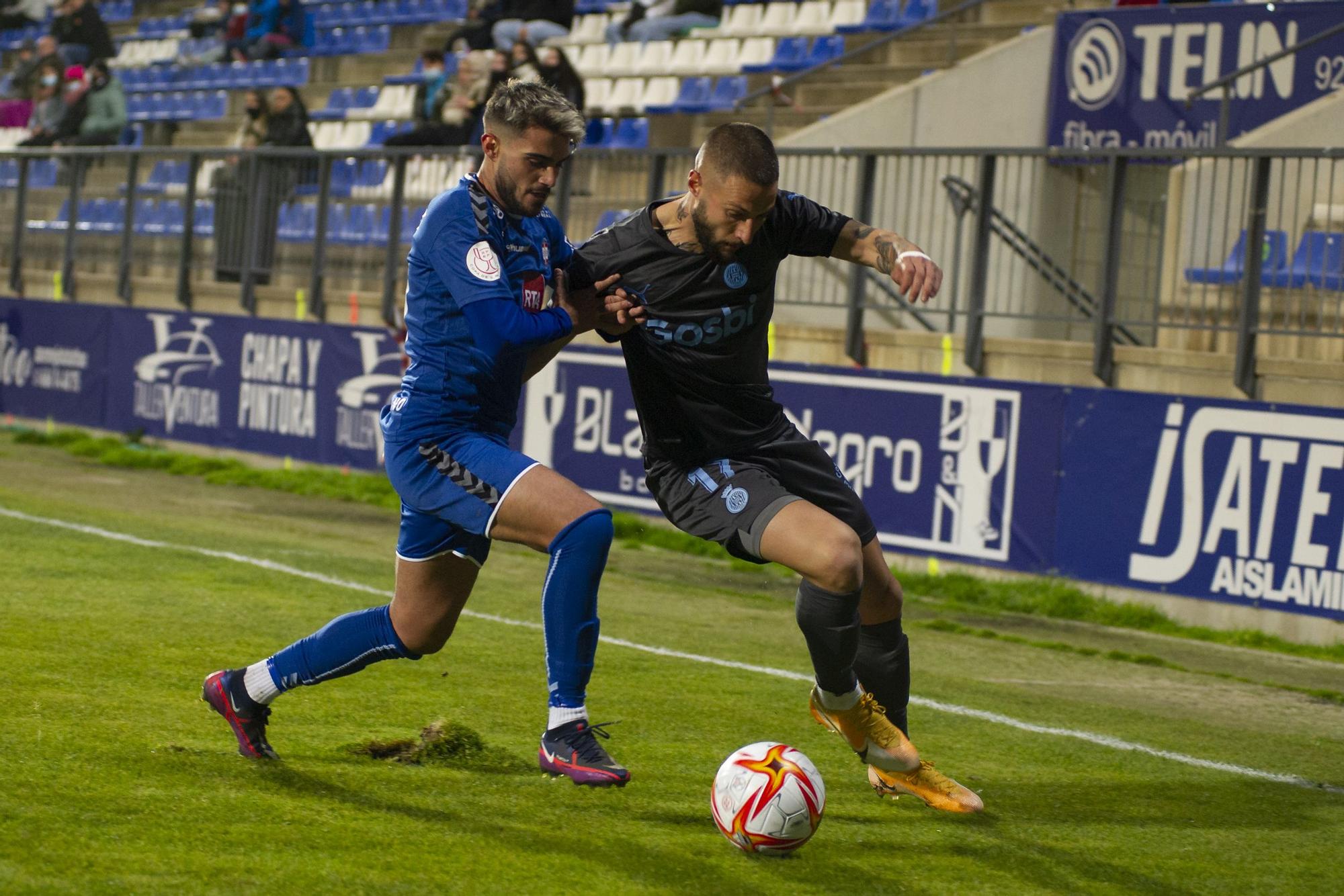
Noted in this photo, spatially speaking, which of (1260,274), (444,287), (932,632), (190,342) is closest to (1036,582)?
(932,632)

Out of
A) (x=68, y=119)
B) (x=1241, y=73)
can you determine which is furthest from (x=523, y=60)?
(x=68, y=119)

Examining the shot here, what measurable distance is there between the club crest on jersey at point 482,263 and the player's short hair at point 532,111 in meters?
0.37

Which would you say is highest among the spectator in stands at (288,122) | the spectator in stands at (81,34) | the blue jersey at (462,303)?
the spectator in stands at (81,34)

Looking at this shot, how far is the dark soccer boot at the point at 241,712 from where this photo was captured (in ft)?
17.3

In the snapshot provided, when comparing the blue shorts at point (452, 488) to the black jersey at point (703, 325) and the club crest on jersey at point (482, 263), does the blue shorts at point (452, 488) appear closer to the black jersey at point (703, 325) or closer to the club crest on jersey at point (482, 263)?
the club crest on jersey at point (482, 263)

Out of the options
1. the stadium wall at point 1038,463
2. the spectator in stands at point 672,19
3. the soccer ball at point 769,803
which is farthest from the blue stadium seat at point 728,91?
the soccer ball at point 769,803

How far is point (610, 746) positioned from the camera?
6000 mm

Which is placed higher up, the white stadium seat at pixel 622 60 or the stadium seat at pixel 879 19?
the stadium seat at pixel 879 19

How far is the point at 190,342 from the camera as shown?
17.6 metres

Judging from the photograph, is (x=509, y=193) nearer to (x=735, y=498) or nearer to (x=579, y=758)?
(x=735, y=498)

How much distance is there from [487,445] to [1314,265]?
6.96 metres

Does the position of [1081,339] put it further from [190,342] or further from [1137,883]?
[190,342]

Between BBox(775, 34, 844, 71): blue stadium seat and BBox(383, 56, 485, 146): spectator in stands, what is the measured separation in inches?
133

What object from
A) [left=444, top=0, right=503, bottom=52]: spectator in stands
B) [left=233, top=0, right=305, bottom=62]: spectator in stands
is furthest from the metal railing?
[left=233, top=0, right=305, bottom=62]: spectator in stands
